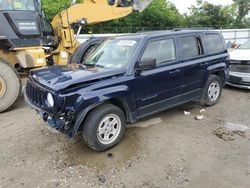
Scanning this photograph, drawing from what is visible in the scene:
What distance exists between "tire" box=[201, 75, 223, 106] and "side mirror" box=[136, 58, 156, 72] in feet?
6.87

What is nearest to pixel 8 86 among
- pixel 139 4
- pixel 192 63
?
pixel 192 63

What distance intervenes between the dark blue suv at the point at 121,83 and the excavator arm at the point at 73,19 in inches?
125

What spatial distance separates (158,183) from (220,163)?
3.43ft

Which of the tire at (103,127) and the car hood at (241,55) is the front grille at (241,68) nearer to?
the car hood at (241,55)

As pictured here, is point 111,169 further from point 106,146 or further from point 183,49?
point 183,49

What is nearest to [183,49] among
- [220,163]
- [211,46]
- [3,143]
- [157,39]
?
[157,39]

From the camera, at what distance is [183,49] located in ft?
16.5

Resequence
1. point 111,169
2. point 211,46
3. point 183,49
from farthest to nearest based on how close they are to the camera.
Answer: point 211,46 → point 183,49 → point 111,169

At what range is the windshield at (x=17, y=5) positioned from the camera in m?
6.30

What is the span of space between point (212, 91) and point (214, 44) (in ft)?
3.64

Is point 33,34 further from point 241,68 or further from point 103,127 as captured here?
point 241,68

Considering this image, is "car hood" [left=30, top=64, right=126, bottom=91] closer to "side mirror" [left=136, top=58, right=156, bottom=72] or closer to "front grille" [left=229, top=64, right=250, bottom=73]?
"side mirror" [left=136, top=58, right=156, bottom=72]

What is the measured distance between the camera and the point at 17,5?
6465 mm

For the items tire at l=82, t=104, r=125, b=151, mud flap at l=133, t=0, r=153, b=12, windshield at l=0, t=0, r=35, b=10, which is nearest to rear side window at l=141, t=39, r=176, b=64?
tire at l=82, t=104, r=125, b=151
